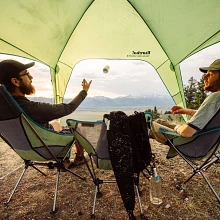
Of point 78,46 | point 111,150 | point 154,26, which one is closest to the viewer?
point 111,150

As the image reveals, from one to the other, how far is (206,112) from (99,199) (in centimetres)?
156

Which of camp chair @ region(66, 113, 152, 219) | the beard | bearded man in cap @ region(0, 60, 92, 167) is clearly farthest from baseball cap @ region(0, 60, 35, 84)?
camp chair @ region(66, 113, 152, 219)

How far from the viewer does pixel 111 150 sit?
1.89 metres

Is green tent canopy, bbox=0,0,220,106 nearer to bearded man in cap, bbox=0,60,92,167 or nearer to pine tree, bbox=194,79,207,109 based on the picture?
bearded man in cap, bbox=0,60,92,167

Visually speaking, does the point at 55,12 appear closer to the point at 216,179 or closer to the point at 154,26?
the point at 154,26

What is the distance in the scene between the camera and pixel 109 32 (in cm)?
428

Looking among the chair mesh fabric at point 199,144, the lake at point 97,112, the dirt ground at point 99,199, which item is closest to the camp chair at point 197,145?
the chair mesh fabric at point 199,144

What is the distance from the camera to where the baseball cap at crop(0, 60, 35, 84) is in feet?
6.92

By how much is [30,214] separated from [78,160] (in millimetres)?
1308

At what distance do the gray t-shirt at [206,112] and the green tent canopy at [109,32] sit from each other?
6.73ft

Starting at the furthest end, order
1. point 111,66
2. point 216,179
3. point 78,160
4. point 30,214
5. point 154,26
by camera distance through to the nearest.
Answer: point 111,66 → point 154,26 → point 78,160 → point 216,179 → point 30,214

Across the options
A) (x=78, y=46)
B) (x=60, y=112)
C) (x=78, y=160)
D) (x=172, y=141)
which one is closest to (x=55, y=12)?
(x=78, y=46)

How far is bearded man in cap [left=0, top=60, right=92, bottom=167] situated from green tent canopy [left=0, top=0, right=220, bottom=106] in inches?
56.5

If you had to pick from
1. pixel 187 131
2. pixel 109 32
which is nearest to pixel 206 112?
pixel 187 131
